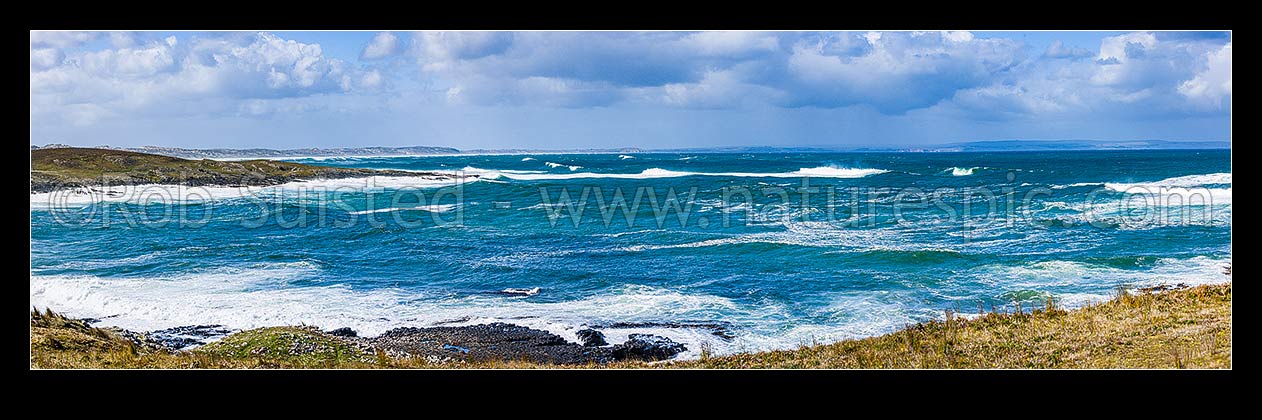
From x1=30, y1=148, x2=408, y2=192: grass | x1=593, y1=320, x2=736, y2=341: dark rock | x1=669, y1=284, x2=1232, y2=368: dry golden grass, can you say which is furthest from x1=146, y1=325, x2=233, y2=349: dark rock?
x1=30, y1=148, x2=408, y2=192: grass

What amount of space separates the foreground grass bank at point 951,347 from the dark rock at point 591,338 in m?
0.94

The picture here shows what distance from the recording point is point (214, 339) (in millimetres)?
12891

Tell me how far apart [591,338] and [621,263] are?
7331 mm

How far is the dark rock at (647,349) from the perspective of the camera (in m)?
12.0

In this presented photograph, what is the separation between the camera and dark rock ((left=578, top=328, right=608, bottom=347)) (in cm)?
1264

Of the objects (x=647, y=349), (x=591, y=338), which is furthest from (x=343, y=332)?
(x=647, y=349)

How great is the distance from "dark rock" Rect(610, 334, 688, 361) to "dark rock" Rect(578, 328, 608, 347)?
0.34 meters

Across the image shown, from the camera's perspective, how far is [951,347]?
33.8 feet

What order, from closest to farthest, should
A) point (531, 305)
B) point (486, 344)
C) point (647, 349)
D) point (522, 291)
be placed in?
point (647, 349) < point (486, 344) < point (531, 305) < point (522, 291)

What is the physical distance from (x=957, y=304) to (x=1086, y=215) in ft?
58.4

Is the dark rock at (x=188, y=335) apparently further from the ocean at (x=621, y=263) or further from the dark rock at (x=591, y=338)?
the dark rock at (x=591, y=338)

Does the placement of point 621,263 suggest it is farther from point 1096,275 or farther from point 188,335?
point 1096,275

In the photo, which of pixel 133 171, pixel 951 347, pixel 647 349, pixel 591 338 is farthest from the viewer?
pixel 133 171
